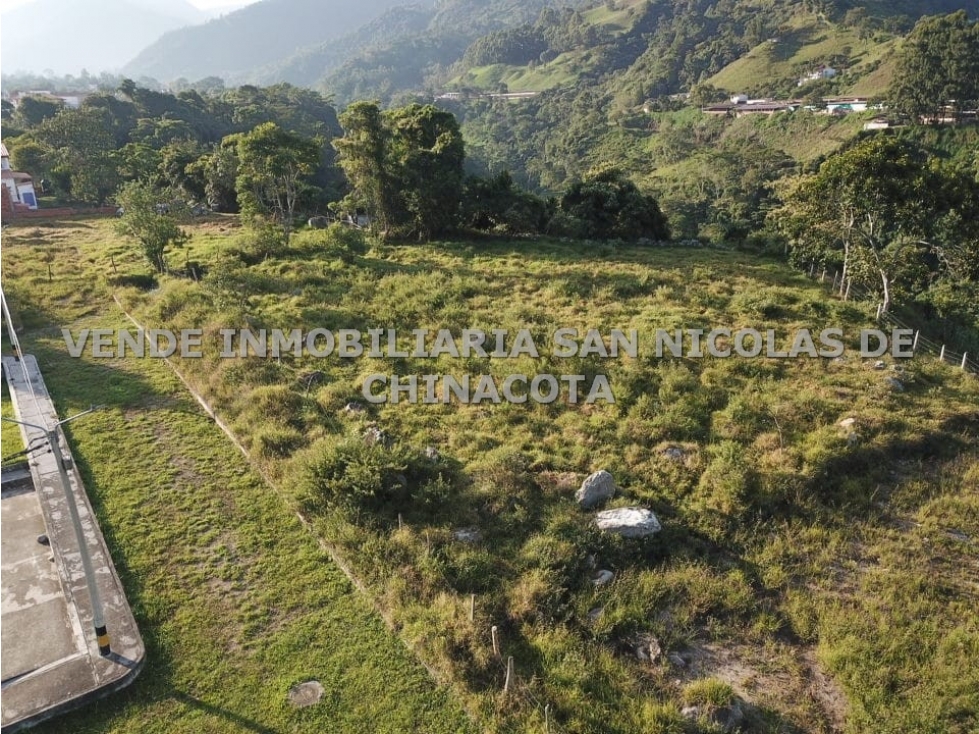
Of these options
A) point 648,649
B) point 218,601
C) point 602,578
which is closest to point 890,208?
point 602,578

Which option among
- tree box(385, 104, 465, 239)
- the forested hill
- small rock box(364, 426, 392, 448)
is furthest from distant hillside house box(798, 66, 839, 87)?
small rock box(364, 426, 392, 448)

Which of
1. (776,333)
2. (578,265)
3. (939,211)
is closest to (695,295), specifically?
(776,333)

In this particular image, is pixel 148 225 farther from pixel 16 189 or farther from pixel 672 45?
pixel 672 45

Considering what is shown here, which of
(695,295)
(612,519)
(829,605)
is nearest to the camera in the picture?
(829,605)

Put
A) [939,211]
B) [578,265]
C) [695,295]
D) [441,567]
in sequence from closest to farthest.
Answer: [441,567] < [939,211] < [695,295] < [578,265]

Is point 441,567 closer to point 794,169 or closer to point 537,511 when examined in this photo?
point 537,511
